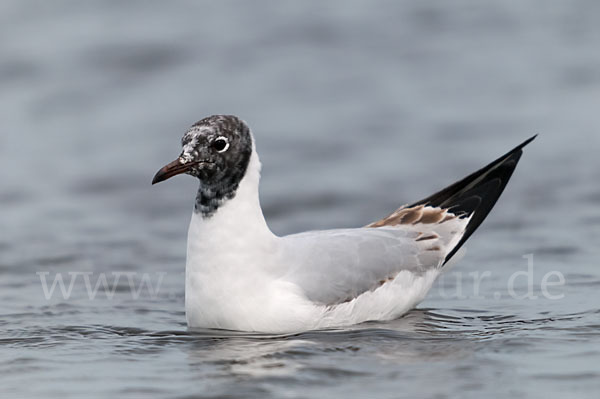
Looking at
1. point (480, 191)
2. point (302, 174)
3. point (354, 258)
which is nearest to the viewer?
point (354, 258)

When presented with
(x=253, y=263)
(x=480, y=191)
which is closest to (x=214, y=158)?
(x=253, y=263)

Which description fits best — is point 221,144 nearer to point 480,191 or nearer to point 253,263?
point 253,263

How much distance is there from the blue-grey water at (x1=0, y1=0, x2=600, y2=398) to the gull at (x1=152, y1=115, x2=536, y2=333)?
15cm

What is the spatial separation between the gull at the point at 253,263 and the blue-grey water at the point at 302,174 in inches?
5.9

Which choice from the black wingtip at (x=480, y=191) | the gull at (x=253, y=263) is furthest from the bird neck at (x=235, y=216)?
the black wingtip at (x=480, y=191)

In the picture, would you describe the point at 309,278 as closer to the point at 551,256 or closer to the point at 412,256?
the point at 412,256

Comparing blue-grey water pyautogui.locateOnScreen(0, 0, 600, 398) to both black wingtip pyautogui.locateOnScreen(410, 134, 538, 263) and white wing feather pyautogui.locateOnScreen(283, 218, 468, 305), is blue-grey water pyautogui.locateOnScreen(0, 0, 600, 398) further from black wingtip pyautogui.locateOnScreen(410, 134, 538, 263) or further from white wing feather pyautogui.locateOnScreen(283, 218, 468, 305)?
black wingtip pyautogui.locateOnScreen(410, 134, 538, 263)

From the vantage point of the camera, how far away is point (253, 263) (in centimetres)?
686

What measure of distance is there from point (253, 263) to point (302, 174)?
5.29 metres

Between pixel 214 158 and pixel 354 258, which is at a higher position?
pixel 214 158

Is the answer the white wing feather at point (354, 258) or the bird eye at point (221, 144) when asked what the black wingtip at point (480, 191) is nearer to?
the white wing feather at point (354, 258)

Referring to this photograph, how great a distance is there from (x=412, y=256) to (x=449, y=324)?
1.94 ft

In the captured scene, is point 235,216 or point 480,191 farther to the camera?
point 480,191

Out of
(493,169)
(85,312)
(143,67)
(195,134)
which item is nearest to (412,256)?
(493,169)
